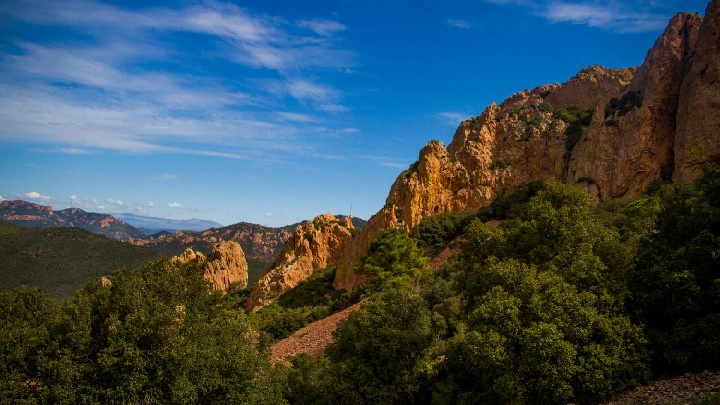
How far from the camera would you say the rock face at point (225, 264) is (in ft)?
237

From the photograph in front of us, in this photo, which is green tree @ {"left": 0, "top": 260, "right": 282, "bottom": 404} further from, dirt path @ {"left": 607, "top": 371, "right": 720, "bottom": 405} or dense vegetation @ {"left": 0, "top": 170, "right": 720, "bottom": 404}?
dirt path @ {"left": 607, "top": 371, "right": 720, "bottom": 405}

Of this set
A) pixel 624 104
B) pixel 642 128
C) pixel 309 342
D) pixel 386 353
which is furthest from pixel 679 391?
pixel 624 104

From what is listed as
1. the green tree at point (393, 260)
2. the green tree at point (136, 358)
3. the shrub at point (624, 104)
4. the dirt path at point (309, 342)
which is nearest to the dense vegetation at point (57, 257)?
the dirt path at point (309, 342)

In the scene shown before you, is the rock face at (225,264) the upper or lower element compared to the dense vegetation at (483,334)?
lower

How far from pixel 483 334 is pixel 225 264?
67.8m

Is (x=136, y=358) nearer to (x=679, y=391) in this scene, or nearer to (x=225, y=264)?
(x=679, y=391)

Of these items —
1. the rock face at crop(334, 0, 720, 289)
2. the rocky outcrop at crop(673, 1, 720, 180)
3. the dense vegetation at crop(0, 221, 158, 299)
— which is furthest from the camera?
the dense vegetation at crop(0, 221, 158, 299)

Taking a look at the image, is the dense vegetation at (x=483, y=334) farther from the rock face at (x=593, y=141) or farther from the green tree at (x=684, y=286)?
the rock face at (x=593, y=141)

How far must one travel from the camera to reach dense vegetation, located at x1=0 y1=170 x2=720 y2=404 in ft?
43.5

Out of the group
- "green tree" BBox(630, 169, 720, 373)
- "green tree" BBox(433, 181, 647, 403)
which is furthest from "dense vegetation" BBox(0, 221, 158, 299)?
"green tree" BBox(630, 169, 720, 373)

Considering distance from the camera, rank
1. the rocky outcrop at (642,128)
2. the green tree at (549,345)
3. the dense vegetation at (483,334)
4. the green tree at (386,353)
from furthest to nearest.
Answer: the rocky outcrop at (642,128), the green tree at (386,353), the dense vegetation at (483,334), the green tree at (549,345)

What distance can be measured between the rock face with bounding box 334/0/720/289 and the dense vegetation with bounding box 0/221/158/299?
2335 inches

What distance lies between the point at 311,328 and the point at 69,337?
983 inches

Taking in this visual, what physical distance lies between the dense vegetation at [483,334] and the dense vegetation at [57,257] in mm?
75564
